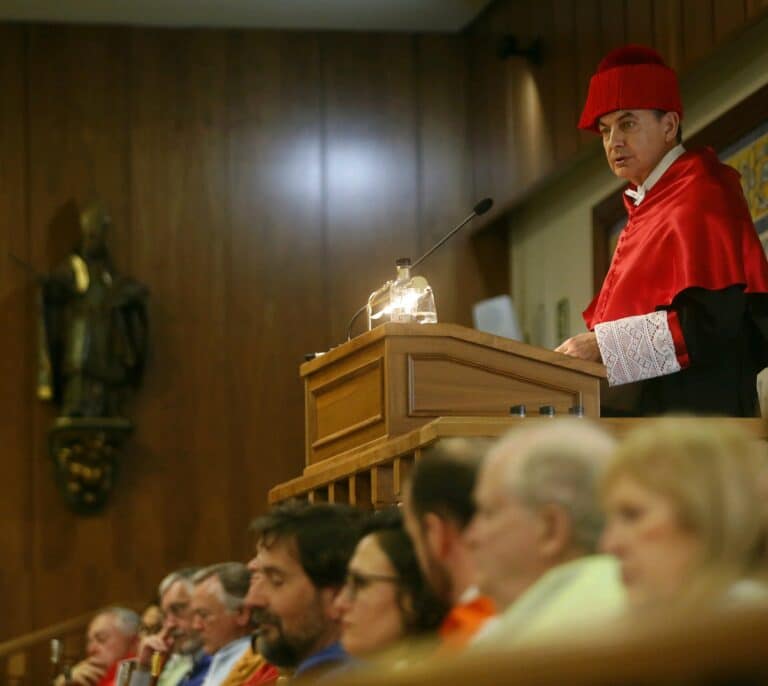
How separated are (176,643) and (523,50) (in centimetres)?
421

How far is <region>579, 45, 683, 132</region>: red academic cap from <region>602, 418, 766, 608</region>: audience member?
3.05 m

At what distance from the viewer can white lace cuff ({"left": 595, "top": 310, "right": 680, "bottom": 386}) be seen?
14.7ft

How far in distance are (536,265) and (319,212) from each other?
4.16 feet

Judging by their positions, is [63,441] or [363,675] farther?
[63,441]

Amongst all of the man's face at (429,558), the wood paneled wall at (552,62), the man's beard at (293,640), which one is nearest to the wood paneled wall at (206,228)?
the wood paneled wall at (552,62)

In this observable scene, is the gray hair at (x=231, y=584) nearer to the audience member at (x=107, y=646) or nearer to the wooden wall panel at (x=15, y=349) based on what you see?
the audience member at (x=107, y=646)

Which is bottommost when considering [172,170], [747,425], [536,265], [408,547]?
[408,547]

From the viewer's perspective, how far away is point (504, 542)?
227cm

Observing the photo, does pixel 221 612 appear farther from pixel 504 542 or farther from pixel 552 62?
pixel 552 62

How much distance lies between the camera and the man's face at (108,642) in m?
7.14

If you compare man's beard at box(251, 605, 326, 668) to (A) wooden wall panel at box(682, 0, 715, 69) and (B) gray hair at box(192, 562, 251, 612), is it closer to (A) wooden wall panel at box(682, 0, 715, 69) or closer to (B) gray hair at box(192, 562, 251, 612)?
(B) gray hair at box(192, 562, 251, 612)

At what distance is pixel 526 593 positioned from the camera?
217cm

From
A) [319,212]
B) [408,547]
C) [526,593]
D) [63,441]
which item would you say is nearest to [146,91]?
[319,212]

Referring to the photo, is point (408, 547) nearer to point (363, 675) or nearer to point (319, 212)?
point (363, 675)
